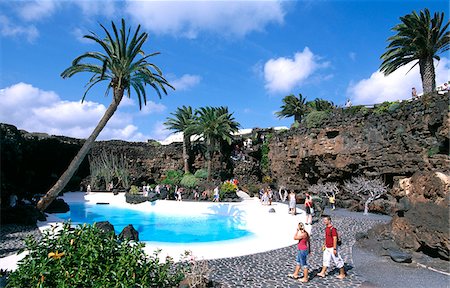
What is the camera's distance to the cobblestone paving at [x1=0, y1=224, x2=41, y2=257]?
9.11 metres

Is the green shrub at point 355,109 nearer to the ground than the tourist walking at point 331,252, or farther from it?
farther from it

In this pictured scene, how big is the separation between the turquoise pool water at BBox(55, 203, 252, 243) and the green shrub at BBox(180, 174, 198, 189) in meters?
5.66

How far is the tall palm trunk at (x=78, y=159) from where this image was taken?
47.3 feet

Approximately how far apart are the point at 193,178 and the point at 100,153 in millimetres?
11379

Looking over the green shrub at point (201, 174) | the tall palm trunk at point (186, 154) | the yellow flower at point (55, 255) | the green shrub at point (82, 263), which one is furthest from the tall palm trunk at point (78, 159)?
the tall palm trunk at point (186, 154)

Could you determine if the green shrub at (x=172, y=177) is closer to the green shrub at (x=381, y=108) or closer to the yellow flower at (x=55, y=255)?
the green shrub at (x=381, y=108)

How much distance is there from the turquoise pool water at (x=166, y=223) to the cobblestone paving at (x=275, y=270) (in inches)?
196

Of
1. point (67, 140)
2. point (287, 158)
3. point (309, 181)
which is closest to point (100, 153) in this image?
point (67, 140)

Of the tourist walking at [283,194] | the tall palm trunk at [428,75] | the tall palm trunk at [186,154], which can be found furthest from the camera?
the tall palm trunk at [186,154]

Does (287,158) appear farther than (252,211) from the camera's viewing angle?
Yes

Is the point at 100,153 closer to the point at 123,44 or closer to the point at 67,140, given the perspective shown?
the point at 67,140

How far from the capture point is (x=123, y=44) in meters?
14.7

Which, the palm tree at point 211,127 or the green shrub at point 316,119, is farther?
the palm tree at point 211,127

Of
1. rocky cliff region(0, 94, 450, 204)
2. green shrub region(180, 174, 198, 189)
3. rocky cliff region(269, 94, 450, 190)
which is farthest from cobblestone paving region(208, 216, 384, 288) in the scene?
green shrub region(180, 174, 198, 189)
